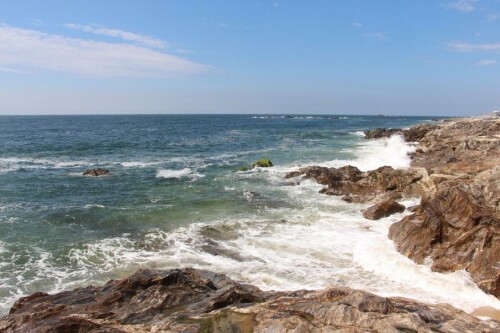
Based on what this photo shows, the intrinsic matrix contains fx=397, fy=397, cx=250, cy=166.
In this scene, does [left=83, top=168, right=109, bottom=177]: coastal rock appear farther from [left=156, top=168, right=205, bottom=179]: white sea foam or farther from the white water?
the white water

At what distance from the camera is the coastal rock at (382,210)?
75.2 feet

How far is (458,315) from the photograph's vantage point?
32.8ft

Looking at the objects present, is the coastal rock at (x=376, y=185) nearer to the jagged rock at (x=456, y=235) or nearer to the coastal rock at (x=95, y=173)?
the jagged rock at (x=456, y=235)

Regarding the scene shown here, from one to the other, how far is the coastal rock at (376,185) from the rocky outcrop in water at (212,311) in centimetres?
1697

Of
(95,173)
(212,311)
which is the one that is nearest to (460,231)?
(212,311)

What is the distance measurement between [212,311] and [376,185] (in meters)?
21.3

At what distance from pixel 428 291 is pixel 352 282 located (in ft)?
8.66

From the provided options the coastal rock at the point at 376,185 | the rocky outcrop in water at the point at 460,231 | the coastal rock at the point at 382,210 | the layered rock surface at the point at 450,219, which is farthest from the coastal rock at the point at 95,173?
the rocky outcrop in water at the point at 460,231

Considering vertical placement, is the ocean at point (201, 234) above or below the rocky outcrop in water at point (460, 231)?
below

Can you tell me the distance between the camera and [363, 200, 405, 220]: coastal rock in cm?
2291

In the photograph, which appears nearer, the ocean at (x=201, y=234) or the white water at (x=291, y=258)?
the white water at (x=291, y=258)

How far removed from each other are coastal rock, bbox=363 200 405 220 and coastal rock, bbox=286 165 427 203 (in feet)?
9.74

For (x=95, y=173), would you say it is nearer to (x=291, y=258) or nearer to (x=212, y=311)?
(x=291, y=258)

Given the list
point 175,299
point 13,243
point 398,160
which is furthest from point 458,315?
point 398,160
